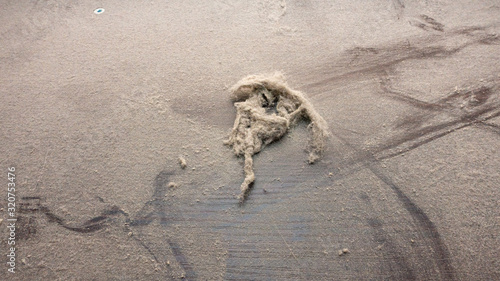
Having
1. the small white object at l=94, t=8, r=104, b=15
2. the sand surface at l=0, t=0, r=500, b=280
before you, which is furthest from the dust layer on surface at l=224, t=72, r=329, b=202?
the small white object at l=94, t=8, r=104, b=15

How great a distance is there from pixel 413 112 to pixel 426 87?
0.76ft

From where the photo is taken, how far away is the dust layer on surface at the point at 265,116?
1.45 metres

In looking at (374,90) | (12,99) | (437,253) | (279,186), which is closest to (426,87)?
(374,90)

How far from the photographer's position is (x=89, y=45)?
2.03 metres

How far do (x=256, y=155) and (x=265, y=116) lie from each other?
0.22 m

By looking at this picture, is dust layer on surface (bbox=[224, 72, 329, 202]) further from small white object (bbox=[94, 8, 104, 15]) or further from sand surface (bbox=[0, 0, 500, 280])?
small white object (bbox=[94, 8, 104, 15])

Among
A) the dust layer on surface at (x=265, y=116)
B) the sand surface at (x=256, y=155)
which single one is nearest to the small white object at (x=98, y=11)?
the sand surface at (x=256, y=155)

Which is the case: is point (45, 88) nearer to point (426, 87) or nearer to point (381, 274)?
point (381, 274)

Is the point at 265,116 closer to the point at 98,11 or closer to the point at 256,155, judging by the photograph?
the point at 256,155

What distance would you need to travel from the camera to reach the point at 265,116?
154 centimetres

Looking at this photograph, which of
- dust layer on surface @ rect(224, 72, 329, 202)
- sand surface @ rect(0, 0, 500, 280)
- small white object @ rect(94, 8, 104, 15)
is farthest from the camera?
small white object @ rect(94, 8, 104, 15)

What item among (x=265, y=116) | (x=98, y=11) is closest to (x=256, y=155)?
(x=265, y=116)

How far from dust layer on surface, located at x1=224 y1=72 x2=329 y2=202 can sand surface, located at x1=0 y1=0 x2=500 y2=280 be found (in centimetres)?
4

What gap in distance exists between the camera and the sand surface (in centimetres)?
119
